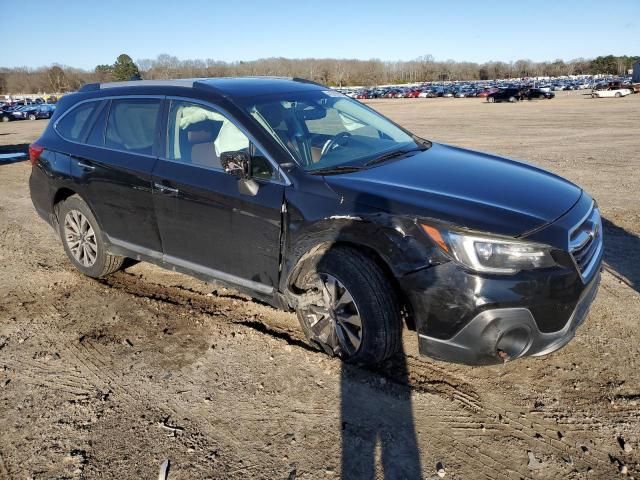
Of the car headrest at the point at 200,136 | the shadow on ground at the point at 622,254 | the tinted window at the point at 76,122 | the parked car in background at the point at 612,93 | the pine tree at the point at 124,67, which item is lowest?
the shadow on ground at the point at 622,254

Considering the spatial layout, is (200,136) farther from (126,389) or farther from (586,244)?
(586,244)

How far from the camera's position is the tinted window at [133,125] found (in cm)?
412

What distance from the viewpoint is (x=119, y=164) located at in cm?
424

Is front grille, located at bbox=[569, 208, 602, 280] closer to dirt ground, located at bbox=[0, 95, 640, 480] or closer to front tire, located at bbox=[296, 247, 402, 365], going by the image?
dirt ground, located at bbox=[0, 95, 640, 480]

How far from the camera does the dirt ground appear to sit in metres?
2.56

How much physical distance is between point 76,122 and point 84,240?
1.12 metres

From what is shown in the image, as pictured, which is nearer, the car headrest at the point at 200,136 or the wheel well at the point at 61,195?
the car headrest at the point at 200,136

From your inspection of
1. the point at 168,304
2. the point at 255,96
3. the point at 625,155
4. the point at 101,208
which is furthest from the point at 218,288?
the point at 625,155

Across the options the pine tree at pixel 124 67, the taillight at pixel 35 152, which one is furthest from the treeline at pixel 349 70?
the taillight at pixel 35 152

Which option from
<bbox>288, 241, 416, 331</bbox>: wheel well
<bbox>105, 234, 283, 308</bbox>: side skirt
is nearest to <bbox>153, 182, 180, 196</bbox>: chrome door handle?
<bbox>105, 234, 283, 308</bbox>: side skirt

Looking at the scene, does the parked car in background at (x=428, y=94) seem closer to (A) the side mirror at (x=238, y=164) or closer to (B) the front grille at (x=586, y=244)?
(B) the front grille at (x=586, y=244)

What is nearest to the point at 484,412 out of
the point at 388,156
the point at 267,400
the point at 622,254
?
the point at 267,400

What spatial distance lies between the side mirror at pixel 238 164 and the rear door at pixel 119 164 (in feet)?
2.99

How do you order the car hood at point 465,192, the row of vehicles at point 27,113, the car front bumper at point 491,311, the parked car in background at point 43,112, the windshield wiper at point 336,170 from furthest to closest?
the parked car in background at point 43,112 < the row of vehicles at point 27,113 < the windshield wiper at point 336,170 < the car hood at point 465,192 < the car front bumper at point 491,311
